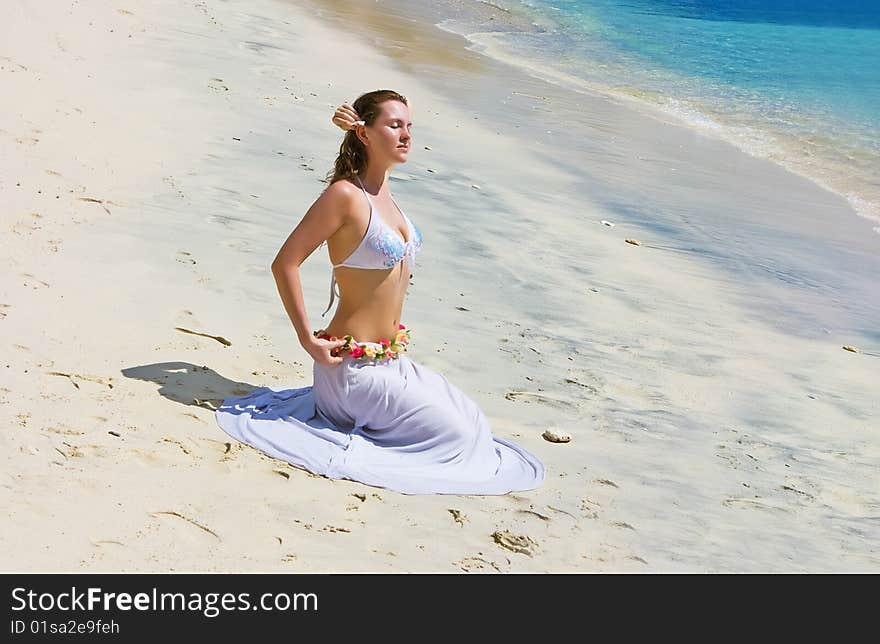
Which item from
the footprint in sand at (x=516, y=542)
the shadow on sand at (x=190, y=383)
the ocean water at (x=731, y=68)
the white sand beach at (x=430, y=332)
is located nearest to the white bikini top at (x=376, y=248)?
the shadow on sand at (x=190, y=383)

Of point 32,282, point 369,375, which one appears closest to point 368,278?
point 369,375

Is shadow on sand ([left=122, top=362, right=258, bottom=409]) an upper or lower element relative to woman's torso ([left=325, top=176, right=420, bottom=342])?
lower

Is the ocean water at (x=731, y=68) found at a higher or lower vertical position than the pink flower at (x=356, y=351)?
higher

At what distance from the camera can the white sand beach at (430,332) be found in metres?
3.74

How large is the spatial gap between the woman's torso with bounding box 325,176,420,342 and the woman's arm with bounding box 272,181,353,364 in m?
0.08

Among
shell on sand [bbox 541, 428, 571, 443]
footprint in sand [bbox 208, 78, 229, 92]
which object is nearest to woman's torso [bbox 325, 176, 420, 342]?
shell on sand [bbox 541, 428, 571, 443]

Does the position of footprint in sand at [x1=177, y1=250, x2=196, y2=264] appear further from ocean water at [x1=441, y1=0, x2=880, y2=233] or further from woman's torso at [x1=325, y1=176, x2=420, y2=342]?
ocean water at [x1=441, y1=0, x2=880, y2=233]

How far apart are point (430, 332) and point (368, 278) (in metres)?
1.32

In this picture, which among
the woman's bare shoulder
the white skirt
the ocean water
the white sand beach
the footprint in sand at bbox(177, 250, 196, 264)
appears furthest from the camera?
the ocean water

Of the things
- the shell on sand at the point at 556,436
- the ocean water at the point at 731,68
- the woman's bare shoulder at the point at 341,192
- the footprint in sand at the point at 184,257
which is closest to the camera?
the woman's bare shoulder at the point at 341,192

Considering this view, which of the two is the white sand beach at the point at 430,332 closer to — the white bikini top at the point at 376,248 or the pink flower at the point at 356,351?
the pink flower at the point at 356,351

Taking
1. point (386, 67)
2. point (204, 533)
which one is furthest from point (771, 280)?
point (386, 67)

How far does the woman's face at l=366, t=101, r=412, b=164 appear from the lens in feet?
14.4

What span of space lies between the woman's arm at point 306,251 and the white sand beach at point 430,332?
49 centimetres
